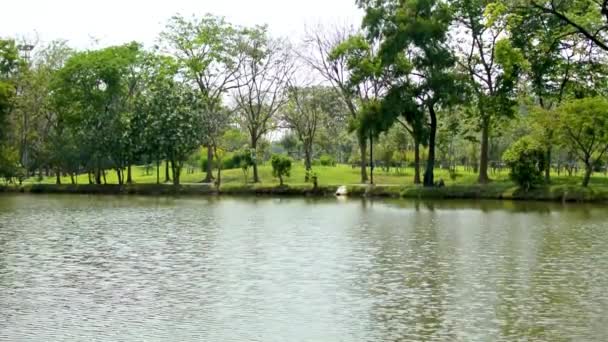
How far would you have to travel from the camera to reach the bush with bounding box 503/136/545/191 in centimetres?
4541

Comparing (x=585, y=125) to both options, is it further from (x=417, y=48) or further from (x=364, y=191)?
(x=364, y=191)

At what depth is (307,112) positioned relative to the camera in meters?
68.8

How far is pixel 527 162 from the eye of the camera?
4534 centimetres

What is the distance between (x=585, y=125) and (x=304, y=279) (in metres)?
29.9

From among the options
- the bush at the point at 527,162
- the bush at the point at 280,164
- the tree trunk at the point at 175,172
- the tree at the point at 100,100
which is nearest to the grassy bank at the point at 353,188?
the tree trunk at the point at 175,172

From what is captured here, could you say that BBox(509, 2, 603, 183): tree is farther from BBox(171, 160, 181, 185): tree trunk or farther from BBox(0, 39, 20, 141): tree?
BBox(0, 39, 20, 141): tree

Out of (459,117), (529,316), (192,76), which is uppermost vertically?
(192,76)

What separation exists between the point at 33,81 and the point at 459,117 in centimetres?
3185

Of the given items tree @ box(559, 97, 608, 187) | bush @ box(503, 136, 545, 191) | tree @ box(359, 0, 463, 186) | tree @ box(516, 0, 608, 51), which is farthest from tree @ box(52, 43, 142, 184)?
tree @ box(516, 0, 608, 51)

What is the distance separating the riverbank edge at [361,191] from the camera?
44312 millimetres

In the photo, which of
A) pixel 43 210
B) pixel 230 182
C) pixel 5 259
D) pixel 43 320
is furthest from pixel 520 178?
pixel 43 320

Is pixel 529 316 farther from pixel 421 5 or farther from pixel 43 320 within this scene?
pixel 421 5

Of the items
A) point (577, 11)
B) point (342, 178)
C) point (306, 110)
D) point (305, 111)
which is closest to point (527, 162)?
point (577, 11)

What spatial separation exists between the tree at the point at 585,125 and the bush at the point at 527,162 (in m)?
1.80
